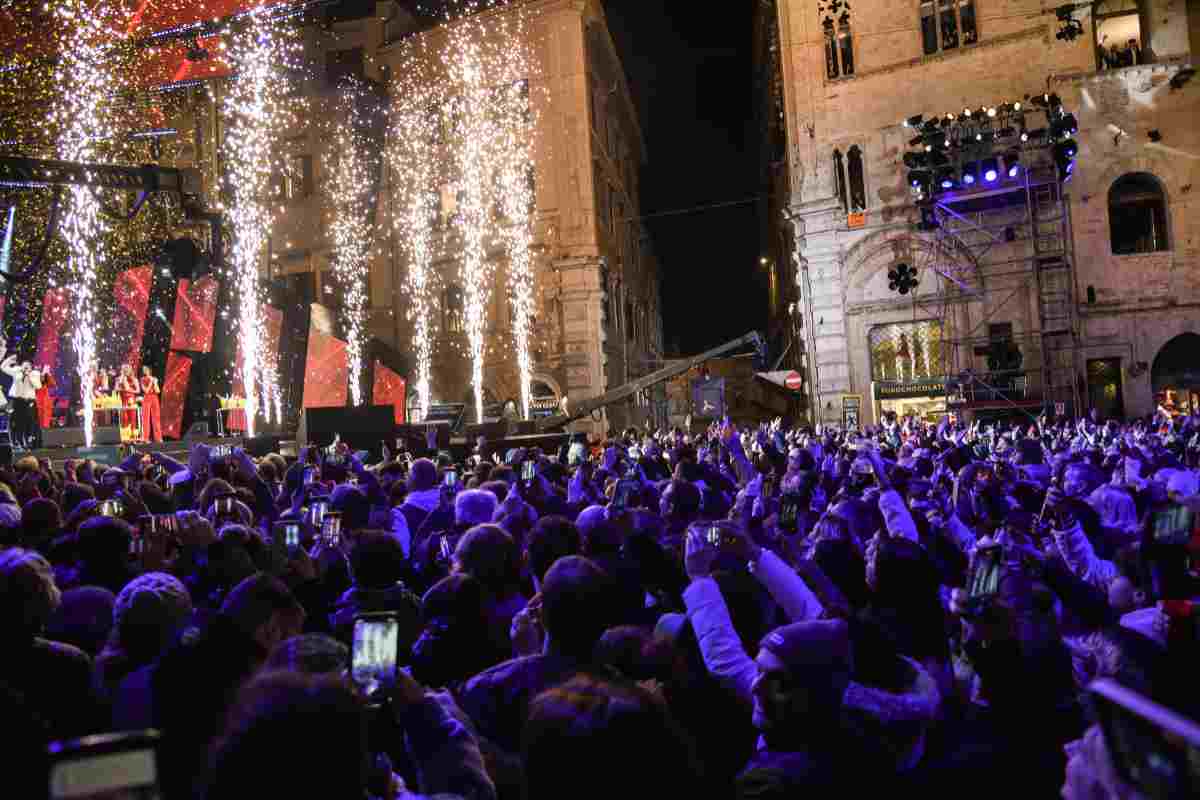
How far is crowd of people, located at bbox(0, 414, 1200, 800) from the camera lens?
164 centimetres

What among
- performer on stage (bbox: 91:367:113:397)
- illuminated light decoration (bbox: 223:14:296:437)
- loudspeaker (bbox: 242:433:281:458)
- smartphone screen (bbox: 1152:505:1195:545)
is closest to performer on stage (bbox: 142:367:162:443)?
performer on stage (bbox: 91:367:113:397)

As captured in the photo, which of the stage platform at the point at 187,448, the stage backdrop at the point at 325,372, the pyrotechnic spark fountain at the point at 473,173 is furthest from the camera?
the pyrotechnic spark fountain at the point at 473,173

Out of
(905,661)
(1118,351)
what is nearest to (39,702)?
(905,661)

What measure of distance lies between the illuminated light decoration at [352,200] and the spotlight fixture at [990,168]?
2624 cm

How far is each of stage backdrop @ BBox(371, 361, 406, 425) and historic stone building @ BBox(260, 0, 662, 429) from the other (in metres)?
3.71

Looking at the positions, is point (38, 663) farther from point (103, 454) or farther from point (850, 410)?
point (850, 410)

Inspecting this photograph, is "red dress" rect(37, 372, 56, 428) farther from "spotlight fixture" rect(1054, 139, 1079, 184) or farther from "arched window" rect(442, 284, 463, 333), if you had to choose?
"spotlight fixture" rect(1054, 139, 1079, 184)

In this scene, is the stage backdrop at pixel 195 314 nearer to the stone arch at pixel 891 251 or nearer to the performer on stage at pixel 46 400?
the performer on stage at pixel 46 400

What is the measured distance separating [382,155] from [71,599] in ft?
125

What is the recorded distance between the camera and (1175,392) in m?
27.7

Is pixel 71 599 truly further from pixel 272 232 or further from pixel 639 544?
pixel 272 232

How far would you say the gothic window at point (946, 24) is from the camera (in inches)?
1193

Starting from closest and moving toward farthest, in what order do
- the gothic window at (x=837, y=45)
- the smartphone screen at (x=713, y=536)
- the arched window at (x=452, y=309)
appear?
1. the smartphone screen at (x=713, y=536)
2. the gothic window at (x=837, y=45)
3. the arched window at (x=452, y=309)

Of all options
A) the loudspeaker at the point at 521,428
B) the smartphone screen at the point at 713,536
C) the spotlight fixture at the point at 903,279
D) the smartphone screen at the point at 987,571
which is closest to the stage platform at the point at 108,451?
the loudspeaker at the point at 521,428
